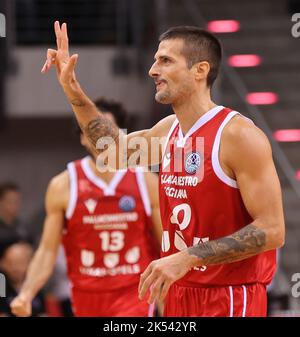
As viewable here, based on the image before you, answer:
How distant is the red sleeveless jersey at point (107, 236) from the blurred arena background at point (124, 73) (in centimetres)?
317

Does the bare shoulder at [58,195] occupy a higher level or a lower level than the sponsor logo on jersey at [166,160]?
lower

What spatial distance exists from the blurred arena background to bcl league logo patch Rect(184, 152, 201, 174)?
15.6 feet

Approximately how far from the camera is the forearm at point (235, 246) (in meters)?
4.27

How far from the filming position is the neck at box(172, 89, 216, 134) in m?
→ 4.71

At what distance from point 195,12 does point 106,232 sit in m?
4.16

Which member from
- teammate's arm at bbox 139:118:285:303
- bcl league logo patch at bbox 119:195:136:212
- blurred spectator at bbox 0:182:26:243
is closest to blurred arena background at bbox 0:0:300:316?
blurred spectator at bbox 0:182:26:243

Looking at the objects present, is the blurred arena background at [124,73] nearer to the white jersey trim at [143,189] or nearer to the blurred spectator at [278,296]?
the blurred spectator at [278,296]

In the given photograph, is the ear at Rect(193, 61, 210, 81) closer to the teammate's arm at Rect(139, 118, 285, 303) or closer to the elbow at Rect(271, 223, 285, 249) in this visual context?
the teammate's arm at Rect(139, 118, 285, 303)

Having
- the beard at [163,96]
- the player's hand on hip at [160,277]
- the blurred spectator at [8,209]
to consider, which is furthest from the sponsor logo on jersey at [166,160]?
the blurred spectator at [8,209]

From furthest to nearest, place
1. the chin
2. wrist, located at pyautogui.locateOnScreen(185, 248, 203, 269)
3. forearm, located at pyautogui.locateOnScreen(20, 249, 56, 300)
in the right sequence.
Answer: forearm, located at pyautogui.locateOnScreen(20, 249, 56, 300) < the chin < wrist, located at pyautogui.locateOnScreen(185, 248, 203, 269)

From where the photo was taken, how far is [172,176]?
4.66 metres

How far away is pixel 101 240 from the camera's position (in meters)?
6.36

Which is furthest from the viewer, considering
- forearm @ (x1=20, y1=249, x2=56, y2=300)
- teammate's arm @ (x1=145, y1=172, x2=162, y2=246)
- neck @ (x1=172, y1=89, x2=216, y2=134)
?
teammate's arm @ (x1=145, y1=172, x2=162, y2=246)
